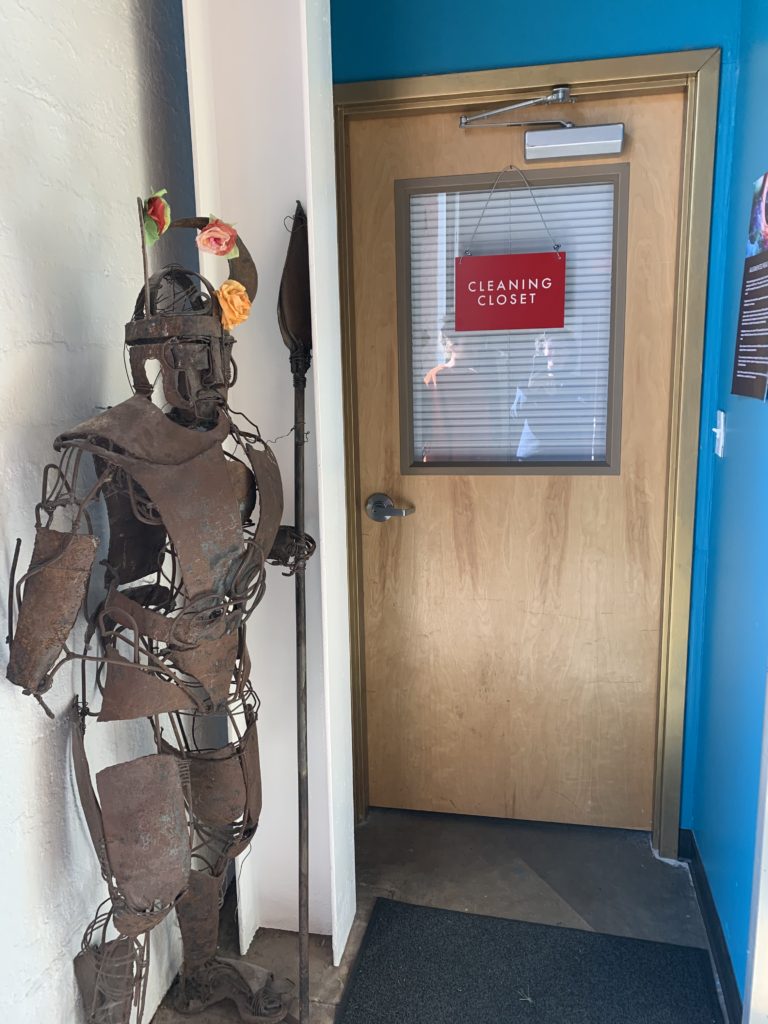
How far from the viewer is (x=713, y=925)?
1.85 metres

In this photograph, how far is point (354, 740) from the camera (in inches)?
92.8

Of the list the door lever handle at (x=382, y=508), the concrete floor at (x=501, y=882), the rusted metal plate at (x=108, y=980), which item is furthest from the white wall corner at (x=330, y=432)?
the rusted metal plate at (x=108, y=980)

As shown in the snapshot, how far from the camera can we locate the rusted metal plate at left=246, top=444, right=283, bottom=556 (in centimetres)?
134

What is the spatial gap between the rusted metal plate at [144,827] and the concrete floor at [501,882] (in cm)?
63

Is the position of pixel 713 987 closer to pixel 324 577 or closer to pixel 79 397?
pixel 324 577

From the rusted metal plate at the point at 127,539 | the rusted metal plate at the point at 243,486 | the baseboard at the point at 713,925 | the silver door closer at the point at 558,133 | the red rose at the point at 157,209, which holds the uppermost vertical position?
the silver door closer at the point at 558,133

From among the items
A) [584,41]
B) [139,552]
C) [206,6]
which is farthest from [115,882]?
[584,41]

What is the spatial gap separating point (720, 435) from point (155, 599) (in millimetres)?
1431

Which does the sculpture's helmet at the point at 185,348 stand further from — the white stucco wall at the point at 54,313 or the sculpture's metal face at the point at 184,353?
the white stucco wall at the point at 54,313

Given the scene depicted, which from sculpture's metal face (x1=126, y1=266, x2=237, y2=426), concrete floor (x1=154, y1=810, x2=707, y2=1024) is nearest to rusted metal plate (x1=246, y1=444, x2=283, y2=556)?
sculpture's metal face (x1=126, y1=266, x2=237, y2=426)

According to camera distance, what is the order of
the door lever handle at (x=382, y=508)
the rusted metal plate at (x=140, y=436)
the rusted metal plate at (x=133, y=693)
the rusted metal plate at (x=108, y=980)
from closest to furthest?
the rusted metal plate at (x=140, y=436) → the rusted metal plate at (x=133, y=693) → the rusted metal plate at (x=108, y=980) → the door lever handle at (x=382, y=508)

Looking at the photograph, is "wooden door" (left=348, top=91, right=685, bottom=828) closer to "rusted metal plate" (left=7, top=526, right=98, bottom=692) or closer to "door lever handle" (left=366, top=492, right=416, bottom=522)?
"door lever handle" (left=366, top=492, right=416, bottom=522)

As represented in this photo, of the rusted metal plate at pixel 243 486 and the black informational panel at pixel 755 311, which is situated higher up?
the black informational panel at pixel 755 311

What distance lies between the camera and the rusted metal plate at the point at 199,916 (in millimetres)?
1537
